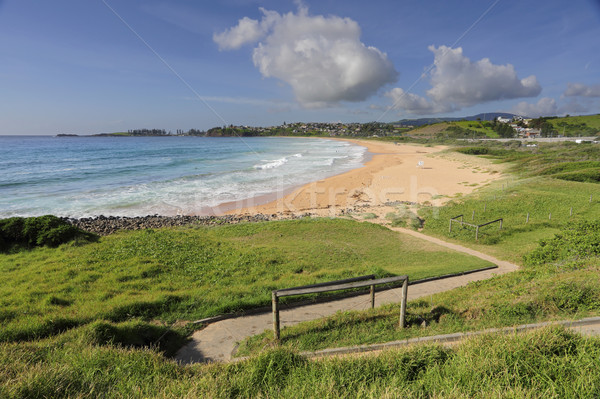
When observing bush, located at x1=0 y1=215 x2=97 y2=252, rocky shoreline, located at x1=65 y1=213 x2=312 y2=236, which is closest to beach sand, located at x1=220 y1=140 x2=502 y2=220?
rocky shoreline, located at x1=65 y1=213 x2=312 y2=236

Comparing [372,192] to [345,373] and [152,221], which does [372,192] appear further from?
[345,373]

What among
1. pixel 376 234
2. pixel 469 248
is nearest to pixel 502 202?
pixel 469 248

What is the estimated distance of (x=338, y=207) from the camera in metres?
27.2

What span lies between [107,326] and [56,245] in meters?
9.22

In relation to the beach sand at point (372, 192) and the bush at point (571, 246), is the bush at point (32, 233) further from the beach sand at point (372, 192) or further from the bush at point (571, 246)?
the bush at point (571, 246)

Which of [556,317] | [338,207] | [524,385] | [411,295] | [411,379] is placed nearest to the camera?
[524,385]

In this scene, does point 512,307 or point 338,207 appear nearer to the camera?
point 512,307

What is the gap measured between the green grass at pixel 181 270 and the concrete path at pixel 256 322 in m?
0.63

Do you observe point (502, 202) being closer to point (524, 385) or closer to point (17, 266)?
point (524, 385)

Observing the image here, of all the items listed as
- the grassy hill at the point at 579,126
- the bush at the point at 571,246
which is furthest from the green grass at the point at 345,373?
the grassy hill at the point at 579,126

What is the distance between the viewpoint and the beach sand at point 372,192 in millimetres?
26727

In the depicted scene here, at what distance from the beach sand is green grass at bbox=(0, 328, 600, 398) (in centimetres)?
1997

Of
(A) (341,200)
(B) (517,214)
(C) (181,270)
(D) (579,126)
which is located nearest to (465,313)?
(C) (181,270)

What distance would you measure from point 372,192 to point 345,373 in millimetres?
30223
